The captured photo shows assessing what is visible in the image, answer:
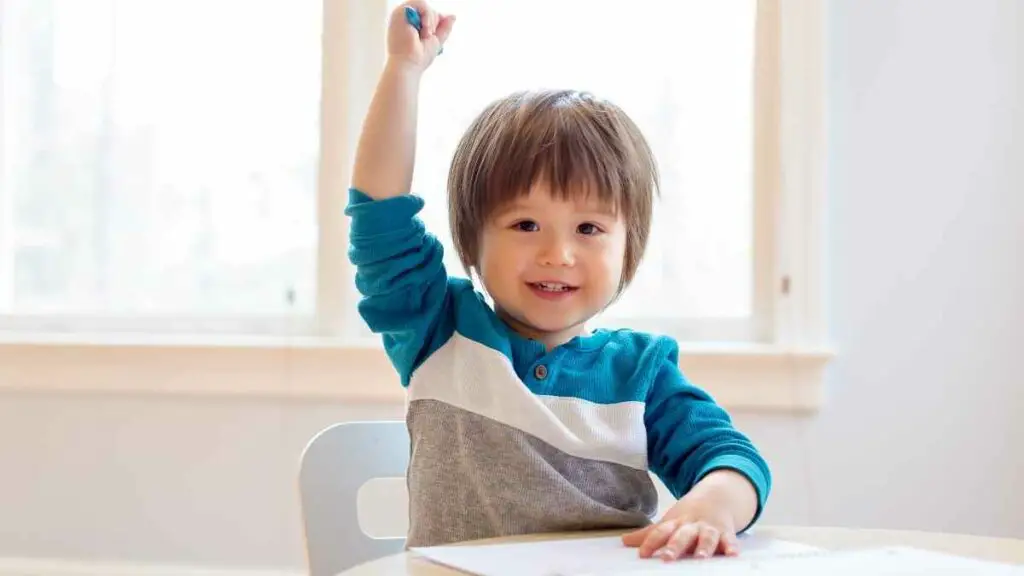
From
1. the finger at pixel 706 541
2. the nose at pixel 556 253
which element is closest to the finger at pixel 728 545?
the finger at pixel 706 541

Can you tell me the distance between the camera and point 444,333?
109 centimetres

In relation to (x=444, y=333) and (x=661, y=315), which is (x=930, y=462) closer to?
(x=661, y=315)

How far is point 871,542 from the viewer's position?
907 millimetres

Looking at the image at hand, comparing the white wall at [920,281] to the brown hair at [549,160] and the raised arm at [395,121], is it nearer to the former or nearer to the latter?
the brown hair at [549,160]

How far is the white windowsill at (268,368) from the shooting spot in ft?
6.31

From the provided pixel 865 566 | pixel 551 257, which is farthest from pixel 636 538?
pixel 551 257

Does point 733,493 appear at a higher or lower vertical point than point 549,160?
lower

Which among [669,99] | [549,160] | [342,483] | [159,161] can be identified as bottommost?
[342,483]

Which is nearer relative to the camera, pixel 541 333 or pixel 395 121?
pixel 395 121

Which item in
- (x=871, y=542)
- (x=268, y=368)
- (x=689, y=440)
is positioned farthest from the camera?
(x=268, y=368)

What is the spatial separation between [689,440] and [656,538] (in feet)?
0.72

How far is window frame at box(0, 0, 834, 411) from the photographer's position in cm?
193

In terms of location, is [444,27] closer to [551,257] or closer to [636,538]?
[551,257]

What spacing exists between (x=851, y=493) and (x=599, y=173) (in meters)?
1.07
